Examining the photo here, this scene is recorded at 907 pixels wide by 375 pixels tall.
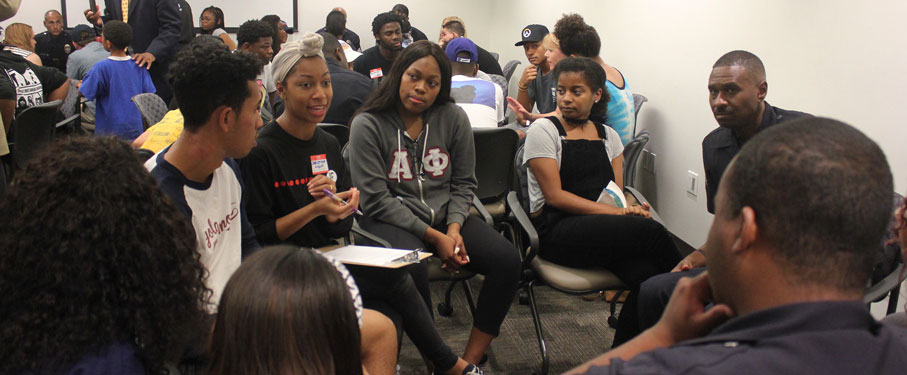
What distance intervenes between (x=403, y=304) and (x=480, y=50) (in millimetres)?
4150

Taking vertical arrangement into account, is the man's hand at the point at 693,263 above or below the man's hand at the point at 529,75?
below

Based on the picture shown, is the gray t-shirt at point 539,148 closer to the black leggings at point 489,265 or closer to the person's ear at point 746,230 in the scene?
the black leggings at point 489,265

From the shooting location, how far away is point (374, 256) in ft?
6.64

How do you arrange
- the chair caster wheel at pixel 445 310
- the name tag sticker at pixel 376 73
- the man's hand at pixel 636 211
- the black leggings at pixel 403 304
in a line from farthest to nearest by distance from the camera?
1. the name tag sticker at pixel 376 73
2. the chair caster wheel at pixel 445 310
3. the man's hand at pixel 636 211
4. the black leggings at pixel 403 304

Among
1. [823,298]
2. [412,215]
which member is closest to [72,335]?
[823,298]

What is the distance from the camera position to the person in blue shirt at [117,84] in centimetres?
450

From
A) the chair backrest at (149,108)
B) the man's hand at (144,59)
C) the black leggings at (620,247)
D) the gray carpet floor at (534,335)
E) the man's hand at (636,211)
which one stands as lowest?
the gray carpet floor at (534,335)

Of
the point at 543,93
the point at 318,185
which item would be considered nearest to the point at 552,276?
the point at 318,185

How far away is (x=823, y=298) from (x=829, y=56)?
2305mm

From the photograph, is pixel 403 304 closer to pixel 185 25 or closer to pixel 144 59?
pixel 144 59

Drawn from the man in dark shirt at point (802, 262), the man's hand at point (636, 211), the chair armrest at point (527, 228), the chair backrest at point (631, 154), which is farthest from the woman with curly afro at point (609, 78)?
the man in dark shirt at point (802, 262)

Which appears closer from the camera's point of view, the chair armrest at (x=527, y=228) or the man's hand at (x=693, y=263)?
the man's hand at (x=693, y=263)

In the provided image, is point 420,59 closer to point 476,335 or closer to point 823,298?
point 476,335

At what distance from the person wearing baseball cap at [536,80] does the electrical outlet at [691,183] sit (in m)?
0.95
